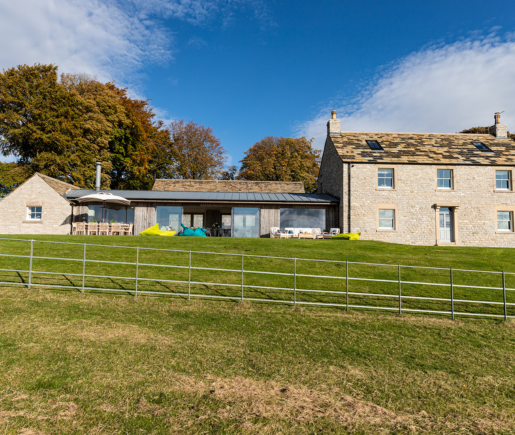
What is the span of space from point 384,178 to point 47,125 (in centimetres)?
2811

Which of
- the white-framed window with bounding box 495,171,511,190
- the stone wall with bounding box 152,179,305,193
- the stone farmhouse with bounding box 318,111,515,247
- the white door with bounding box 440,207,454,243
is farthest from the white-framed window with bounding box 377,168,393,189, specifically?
the stone wall with bounding box 152,179,305,193

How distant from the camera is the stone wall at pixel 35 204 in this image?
20188 millimetres

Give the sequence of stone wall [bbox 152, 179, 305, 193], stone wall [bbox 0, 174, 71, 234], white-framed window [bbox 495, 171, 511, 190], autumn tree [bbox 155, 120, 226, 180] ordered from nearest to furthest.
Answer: stone wall [bbox 0, 174, 71, 234], white-framed window [bbox 495, 171, 511, 190], stone wall [bbox 152, 179, 305, 193], autumn tree [bbox 155, 120, 226, 180]

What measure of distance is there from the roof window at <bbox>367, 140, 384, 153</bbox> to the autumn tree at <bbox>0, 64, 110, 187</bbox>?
24.2 metres

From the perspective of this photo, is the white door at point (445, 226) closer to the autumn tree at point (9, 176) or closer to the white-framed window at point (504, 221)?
the white-framed window at point (504, 221)

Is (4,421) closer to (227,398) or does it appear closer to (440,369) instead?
(227,398)

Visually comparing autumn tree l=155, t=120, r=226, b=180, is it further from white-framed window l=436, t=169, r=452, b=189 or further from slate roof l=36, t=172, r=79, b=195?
white-framed window l=436, t=169, r=452, b=189

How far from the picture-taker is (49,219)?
2031cm

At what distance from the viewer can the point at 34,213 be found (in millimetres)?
20500

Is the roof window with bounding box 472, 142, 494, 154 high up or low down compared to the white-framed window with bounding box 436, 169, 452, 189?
up

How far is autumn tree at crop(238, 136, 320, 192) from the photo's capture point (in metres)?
39.4

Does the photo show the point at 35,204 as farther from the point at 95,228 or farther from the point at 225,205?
the point at 225,205

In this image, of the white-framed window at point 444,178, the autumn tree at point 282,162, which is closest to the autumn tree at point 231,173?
the autumn tree at point 282,162

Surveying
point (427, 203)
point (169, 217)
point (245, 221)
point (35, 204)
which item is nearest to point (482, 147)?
point (427, 203)
